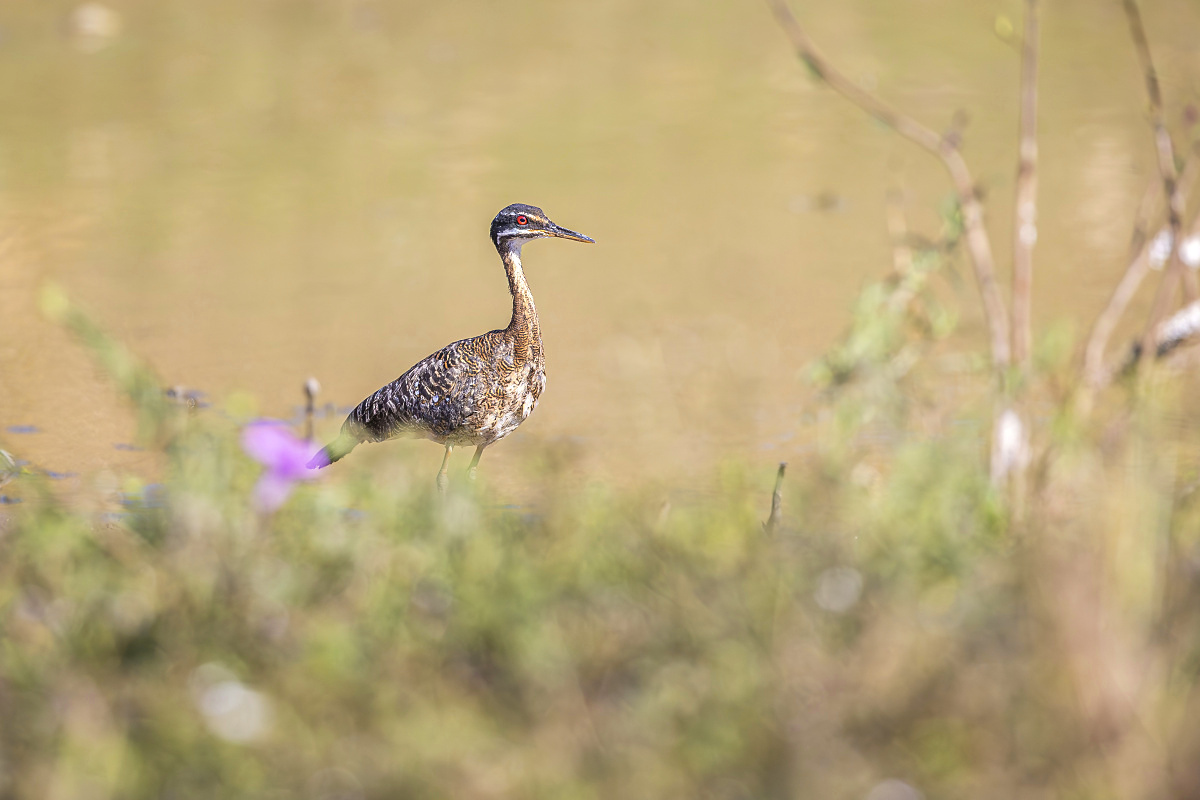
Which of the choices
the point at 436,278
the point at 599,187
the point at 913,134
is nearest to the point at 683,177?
the point at 599,187

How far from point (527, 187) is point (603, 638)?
10.2 m

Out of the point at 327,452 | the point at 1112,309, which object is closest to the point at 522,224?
the point at 327,452

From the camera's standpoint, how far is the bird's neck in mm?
6758

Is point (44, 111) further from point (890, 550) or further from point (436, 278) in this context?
point (890, 550)

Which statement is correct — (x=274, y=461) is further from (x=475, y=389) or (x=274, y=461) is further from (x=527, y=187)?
(x=527, y=187)

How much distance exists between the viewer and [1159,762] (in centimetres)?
245

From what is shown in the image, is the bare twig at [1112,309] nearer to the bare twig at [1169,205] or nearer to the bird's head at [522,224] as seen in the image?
the bare twig at [1169,205]

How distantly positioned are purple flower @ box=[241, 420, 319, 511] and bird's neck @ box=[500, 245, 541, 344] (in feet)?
10.9

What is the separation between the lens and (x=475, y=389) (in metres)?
6.43

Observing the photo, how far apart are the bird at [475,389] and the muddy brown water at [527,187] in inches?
19.0

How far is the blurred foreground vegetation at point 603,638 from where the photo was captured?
2543 millimetres

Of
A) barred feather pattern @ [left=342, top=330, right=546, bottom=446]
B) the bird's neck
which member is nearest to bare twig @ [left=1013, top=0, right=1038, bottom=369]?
barred feather pattern @ [left=342, top=330, right=546, bottom=446]

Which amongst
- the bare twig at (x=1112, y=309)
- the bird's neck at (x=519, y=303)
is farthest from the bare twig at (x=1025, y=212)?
the bird's neck at (x=519, y=303)

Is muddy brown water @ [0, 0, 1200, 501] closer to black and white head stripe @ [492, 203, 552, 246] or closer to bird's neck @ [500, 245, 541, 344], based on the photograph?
bird's neck @ [500, 245, 541, 344]
